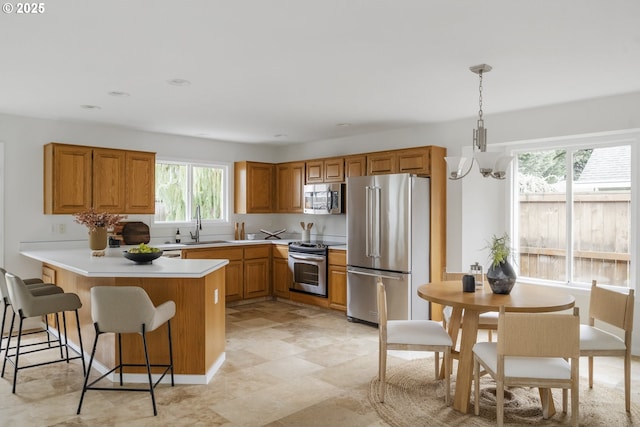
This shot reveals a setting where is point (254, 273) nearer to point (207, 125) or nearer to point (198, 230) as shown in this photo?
point (198, 230)

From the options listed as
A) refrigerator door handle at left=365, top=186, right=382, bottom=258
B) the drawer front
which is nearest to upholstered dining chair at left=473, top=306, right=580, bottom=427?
refrigerator door handle at left=365, top=186, right=382, bottom=258

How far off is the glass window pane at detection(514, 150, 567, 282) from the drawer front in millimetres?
3422

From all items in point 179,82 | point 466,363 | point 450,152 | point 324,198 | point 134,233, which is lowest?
point 466,363

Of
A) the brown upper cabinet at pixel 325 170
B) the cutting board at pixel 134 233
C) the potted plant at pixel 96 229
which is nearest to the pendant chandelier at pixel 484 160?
the brown upper cabinet at pixel 325 170

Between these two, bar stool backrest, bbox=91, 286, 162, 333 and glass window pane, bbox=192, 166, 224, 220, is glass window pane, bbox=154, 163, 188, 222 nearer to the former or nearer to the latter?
glass window pane, bbox=192, 166, 224, 220

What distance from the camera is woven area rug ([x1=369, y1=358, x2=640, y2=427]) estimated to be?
2.98 metres

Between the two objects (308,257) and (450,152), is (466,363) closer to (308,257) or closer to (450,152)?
(450,152)

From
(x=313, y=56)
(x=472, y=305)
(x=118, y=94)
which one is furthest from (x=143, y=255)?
(x=472, y=305)

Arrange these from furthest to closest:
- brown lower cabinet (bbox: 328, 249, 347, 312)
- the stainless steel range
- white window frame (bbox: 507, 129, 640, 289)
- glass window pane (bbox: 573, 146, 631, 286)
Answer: the stainless steel range, brown lower cabinet (bbox: 328, 249, 347, 312), glass window pane (bbox: 573, 146, 631, 286), white window frame (bbox: 507, 129, 640, 289)

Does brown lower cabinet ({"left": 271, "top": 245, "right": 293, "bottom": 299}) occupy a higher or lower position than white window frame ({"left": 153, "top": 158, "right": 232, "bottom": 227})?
lower

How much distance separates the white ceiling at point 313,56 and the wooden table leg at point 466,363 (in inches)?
71.2

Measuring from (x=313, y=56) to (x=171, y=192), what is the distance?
406cm

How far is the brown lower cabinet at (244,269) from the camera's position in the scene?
20.7 ft

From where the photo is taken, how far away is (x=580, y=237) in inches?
191
